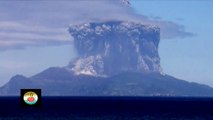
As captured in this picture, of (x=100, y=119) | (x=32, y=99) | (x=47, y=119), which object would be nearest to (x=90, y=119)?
(x=100, y=119)

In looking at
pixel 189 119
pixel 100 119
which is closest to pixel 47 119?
pixel 100 119

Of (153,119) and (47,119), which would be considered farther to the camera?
(153,119)

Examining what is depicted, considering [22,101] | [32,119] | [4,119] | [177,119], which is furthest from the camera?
[177,119]

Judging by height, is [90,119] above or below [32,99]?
below

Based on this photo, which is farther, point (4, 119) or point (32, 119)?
point (32, 119)

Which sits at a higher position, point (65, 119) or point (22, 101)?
point (22, 101)

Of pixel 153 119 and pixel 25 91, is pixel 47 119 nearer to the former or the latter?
pixel 153 119

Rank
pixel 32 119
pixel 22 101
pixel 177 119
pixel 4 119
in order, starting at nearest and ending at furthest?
pixel 22 101 → pixel 4 119 → pixel 32 119 → pixel 177 119

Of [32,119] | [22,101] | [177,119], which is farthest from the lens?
[177,119]

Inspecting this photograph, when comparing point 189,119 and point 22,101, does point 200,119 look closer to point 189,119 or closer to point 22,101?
point 189,119
